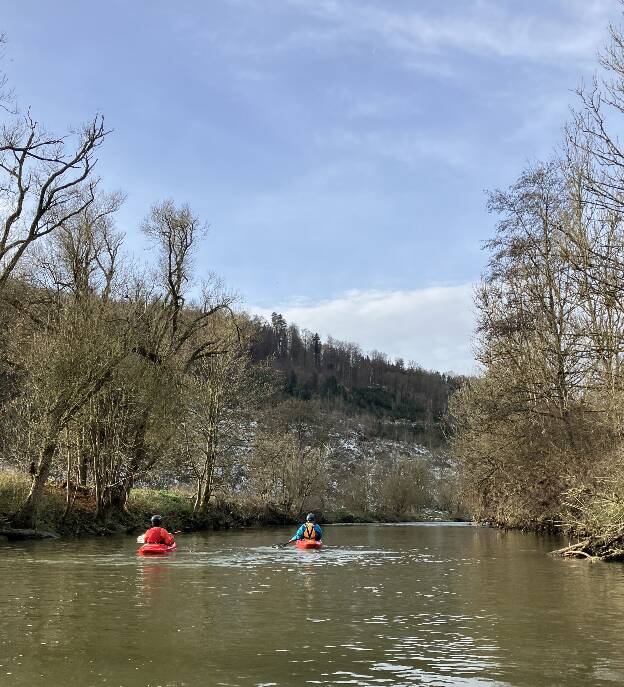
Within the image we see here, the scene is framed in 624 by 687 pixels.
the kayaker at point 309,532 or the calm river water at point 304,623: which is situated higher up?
the kayaker at point 309,532

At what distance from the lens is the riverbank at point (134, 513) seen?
1018 inches

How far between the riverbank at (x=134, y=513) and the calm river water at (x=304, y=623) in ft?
24.5

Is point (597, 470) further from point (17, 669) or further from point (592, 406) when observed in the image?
point (17, 669)

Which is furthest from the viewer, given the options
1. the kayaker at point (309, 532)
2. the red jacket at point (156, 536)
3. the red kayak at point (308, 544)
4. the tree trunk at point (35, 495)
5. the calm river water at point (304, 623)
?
the tree trunk at point (35, 495)

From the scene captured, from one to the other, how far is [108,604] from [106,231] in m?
24.3

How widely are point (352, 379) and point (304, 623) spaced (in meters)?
146

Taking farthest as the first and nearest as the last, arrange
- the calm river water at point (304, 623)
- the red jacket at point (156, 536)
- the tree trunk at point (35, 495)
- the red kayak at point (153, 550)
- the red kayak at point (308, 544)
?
the tree trunk at point (35, 495)
the red kayak at point (308, 544)
the red jacket at point (156, 536)
the red kayak at point (153, 550)
the calm river water at point (304, 623)

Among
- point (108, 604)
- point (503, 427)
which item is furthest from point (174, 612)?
point (503, 427)

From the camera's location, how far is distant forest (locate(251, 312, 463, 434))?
448 ft

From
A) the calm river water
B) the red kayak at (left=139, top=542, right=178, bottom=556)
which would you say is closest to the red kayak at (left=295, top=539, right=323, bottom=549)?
the calm river water

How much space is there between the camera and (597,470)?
2034 centimetres

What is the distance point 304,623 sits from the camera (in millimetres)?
10117

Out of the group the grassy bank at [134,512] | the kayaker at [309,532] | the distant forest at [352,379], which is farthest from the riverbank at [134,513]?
the distant forest at [352,379]

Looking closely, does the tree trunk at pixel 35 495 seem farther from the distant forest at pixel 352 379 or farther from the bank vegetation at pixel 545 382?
the distant forest at pixel 352 379
